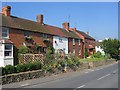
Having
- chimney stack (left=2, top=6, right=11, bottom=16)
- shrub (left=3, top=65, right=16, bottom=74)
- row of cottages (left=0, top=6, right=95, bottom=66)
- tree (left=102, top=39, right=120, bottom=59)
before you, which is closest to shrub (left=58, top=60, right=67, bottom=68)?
row of cottages (left=0, top=6, right=95, bottom=66)

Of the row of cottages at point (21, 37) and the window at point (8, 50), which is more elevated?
the row of cottages at point (21, 37)

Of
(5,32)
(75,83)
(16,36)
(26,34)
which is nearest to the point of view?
(75,83)

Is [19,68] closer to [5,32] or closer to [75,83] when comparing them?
[75,83]

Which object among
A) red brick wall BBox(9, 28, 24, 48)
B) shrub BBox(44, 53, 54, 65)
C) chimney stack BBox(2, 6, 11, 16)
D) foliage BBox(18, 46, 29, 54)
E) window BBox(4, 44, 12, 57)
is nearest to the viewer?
shrub BBox(44, 53, 54, 65)

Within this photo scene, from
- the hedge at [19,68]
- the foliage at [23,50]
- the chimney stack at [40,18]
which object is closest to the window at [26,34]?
the foliage at [23,50]

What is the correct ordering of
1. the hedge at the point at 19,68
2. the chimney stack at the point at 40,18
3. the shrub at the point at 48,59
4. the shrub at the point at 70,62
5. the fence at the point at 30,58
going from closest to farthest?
1. the hedge at the point at 19,68
2. the fence at the point at 30,58
3. the shrub at the point at 48,59
4. the shrub at the point at 70,62
5. the chimney stack at the point at 40,18

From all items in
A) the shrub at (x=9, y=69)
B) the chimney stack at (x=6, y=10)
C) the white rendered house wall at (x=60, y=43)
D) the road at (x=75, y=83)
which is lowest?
the road at (x=75, y=83)

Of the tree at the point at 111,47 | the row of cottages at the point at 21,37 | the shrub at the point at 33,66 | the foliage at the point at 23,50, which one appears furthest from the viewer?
the tree at the point at 111,47

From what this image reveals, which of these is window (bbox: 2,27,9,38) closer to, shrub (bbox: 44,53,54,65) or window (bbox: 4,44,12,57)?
window (bbox: 4,44,12,57)

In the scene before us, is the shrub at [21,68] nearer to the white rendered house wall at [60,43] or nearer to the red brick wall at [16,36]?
the red brick wall at [16,36]

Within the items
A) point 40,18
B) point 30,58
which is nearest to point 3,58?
point 30,58

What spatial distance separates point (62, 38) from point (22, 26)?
1283 centimetres

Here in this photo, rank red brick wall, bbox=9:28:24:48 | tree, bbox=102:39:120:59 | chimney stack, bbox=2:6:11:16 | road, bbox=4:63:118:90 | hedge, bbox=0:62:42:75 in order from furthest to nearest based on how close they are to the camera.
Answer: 1. tree, bbox=102:39:120:59
2. chimney stack, bbox=2:6:11:16
3. red brick wall, bbox=9:28:24:48
4. hedge, bbox=0:62:42:75
5. road, bbox=4:63:118:90

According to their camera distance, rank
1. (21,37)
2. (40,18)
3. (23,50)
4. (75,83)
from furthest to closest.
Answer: (40,18) → (21,37) → (23,50) → (75,83)
